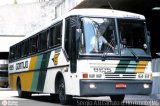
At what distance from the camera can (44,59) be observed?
1662 cm

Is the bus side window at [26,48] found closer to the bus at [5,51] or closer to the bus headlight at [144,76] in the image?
the bus headlight at [144,76]

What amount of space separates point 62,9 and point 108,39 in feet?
60.4

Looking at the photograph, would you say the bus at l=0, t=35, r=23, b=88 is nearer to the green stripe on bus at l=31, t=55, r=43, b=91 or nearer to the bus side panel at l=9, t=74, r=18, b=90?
the bus side panel at l=9, t=74, r=18, b=90

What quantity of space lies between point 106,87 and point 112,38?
153 centimetres

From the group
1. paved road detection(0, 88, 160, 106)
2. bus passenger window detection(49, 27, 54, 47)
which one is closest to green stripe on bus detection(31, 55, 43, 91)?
paved road detection(0, 88, 160, 106)

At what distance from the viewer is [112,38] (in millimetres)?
13195

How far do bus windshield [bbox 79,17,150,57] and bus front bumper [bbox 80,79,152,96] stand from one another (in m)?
0.85

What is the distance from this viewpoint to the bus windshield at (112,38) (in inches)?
512

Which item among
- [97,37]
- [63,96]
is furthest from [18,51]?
[97,37]

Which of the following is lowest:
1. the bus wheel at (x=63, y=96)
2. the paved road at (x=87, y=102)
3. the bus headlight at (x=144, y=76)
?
the paved road at (x=87, y=102)

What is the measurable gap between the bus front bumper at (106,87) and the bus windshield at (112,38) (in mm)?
850

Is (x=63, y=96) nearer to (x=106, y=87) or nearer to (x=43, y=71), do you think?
(x=106, y=87)

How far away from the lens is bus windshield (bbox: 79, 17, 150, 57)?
1301cm

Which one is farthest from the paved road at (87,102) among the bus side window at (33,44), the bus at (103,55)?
the bus side window at (33,44)
